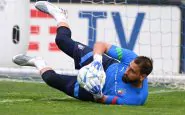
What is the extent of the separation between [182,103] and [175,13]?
4.25 meters

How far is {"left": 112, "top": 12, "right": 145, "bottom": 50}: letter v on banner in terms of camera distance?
14.0 m

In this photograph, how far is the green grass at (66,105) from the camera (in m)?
8.47

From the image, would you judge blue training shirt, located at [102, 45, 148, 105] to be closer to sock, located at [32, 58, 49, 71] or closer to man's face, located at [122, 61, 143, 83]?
man's face, located at [122, 61, 143, 83]

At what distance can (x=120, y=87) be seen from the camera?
9.09 metres

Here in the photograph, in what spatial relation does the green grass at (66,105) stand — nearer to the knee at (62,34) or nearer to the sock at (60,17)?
the knee at (62,34)

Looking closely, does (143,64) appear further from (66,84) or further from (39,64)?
(39,64)

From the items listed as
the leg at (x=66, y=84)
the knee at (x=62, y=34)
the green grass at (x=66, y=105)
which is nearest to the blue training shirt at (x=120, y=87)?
the green grass at (x=66, y=105)

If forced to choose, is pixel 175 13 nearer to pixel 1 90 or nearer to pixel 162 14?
pixel 162 14

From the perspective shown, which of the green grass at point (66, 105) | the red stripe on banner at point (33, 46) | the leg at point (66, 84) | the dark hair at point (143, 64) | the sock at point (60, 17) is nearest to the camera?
the green grass at point (66, 105)

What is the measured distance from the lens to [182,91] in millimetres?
11570

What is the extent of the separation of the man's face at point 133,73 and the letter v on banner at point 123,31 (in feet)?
16.5

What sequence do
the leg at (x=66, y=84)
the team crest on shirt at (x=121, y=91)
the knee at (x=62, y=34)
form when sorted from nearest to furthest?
1. the team crest on shirt at (x=121, y=91)
2. the leg at (x=66, y=84)
3. the knee at (x=62, y=34)

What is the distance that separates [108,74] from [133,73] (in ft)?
1.24

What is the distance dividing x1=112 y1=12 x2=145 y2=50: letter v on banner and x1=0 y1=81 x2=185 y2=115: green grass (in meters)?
2.80
